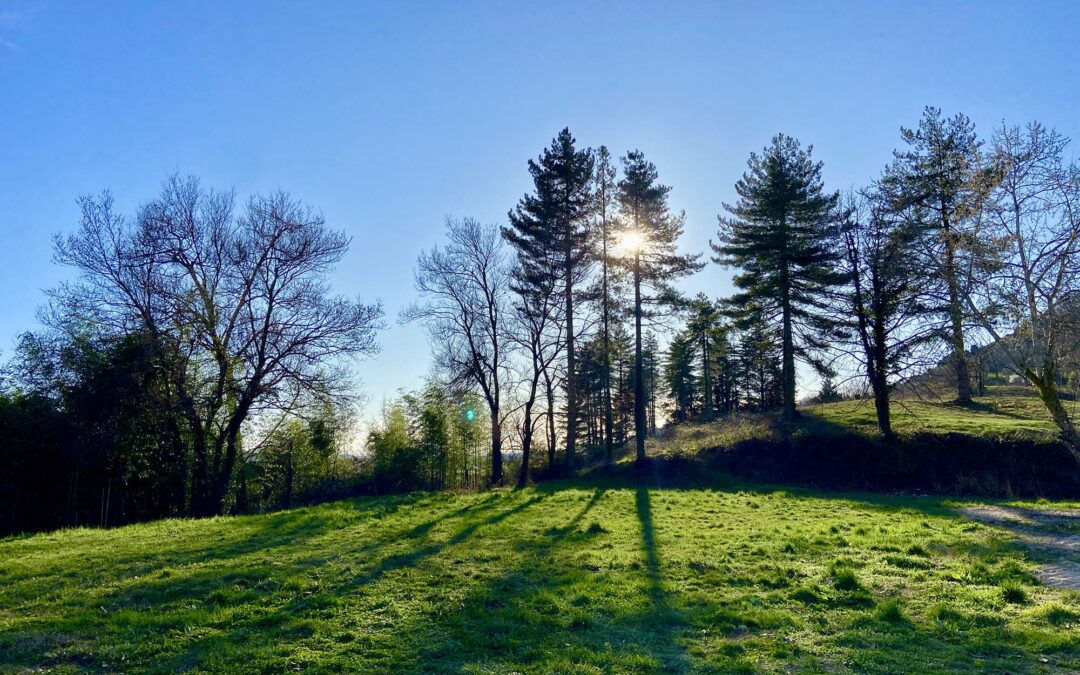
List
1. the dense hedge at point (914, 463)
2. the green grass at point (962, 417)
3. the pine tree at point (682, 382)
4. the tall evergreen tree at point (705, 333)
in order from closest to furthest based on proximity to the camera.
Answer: the dense hedge at point (914, 463) → the green grass at point (962, 417) → the tall evergreen tree at point (705, 333) → the pine tree at point (682, 382)

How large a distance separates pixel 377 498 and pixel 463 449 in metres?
25.4

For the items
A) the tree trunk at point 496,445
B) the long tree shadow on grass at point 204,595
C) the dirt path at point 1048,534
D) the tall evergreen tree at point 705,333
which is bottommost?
the dirt path at point 1048,534

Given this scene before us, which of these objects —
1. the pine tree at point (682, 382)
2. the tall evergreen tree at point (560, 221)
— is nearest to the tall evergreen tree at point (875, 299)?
the tall evergreen tree at point (560, 221)

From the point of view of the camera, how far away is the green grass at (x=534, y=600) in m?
5.78

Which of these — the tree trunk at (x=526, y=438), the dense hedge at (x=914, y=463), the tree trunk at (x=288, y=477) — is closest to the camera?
the dense hedge at (x=914, y=463)

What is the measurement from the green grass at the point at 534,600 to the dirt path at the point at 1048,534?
1.22ft

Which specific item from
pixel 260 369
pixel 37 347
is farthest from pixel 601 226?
pixel 37 347

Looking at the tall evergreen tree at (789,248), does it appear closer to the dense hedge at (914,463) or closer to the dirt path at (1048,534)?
the dense hedge at (914,463)

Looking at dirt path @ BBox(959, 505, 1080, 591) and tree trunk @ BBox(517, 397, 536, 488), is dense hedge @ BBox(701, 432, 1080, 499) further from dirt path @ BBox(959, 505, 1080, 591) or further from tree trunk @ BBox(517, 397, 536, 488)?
tree trunk @ BBox(517, 397, 536, 488)

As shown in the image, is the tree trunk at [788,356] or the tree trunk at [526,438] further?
the tree trunk at [788,356]

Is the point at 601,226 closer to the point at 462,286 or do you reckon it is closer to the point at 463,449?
the point at 462,286

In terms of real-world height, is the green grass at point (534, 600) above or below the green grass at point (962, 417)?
below

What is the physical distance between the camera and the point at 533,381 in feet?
88.2

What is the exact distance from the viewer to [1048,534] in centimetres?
1161
